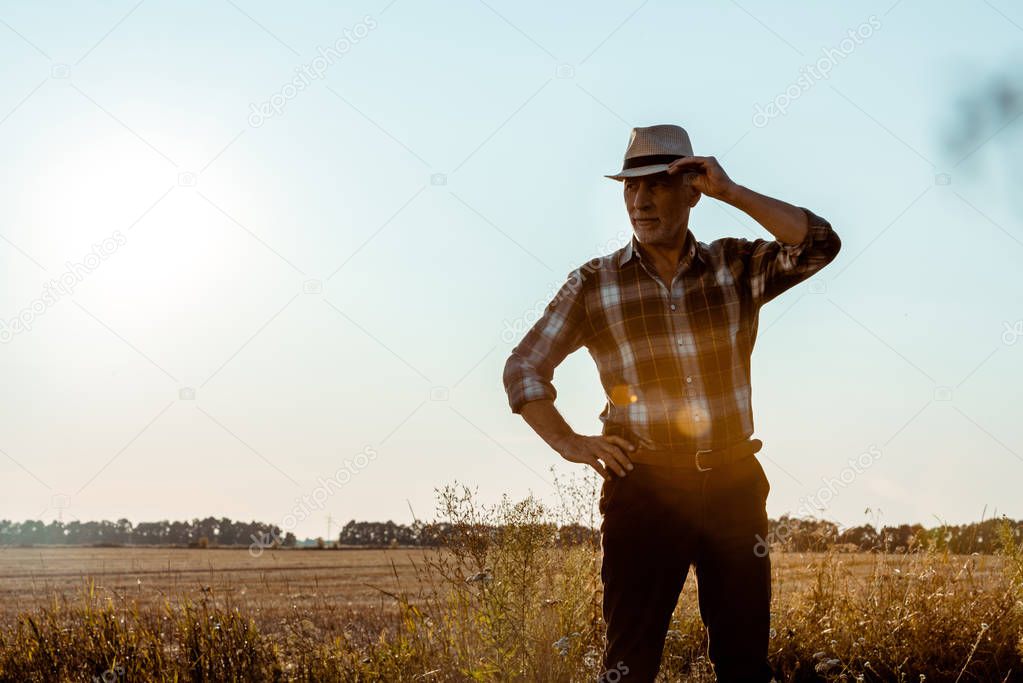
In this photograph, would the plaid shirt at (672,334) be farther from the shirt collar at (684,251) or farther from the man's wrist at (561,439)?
the man's wrist at (561,439)

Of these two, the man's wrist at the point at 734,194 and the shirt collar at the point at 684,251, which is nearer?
the man's wrist at the point at 734,194

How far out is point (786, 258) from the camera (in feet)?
10.9

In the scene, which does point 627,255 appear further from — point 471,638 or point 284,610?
point 284,610

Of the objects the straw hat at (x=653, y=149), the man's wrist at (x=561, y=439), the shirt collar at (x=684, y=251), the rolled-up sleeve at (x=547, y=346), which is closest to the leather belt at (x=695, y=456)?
the man's wrist at (x=561, y=439)

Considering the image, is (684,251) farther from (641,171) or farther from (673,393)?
(673,393)

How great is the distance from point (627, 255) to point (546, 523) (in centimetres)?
274

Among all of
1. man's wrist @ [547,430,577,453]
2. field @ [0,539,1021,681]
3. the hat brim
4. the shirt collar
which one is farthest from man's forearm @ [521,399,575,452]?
field @ [0,539,1021,681]

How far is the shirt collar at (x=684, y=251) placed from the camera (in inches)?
138

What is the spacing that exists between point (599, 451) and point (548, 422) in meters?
0.21

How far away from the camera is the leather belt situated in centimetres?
323

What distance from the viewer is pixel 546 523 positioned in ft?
19.2

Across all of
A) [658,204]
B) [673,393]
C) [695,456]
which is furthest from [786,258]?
[695,456]

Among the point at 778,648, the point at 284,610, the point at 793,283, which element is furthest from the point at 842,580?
the point at 284,610

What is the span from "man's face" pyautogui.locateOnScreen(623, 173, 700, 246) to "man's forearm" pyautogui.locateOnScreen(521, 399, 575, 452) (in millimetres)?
691
